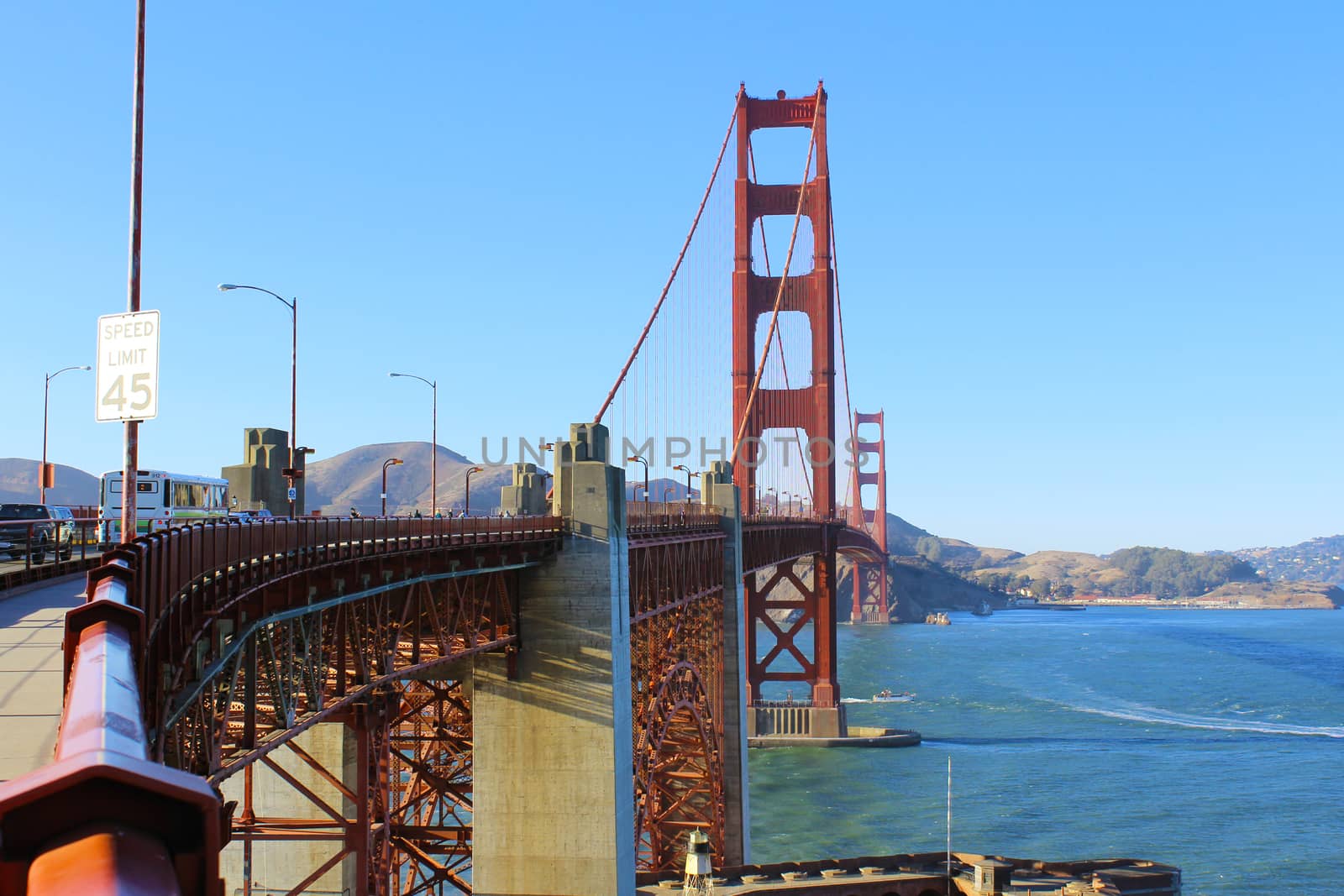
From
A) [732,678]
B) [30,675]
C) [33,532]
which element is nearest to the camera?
[30,675]

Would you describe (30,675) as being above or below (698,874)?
above

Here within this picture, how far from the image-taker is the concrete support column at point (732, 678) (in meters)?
40.4

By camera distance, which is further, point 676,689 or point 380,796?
point 676,689

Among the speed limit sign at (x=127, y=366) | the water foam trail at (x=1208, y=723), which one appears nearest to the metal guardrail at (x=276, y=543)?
the speed limit sign at (x=127, y=366)

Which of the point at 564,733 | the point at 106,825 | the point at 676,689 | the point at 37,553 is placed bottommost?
the point at 676,689

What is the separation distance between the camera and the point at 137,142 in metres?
13.0

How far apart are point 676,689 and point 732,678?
23.7 ft

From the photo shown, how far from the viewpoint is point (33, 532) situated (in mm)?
21969

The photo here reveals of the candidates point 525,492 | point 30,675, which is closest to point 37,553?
point 30,675

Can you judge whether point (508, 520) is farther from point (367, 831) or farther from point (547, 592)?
point (367, 831)

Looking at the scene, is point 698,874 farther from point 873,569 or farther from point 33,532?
point 873,569

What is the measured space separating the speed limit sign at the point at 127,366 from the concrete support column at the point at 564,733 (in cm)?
1512

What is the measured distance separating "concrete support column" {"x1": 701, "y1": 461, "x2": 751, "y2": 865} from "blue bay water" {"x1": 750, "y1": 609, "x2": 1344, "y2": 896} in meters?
4.16

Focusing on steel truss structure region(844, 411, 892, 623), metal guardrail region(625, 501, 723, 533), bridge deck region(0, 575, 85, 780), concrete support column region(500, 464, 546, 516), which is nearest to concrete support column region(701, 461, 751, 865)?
metal guardrail region(625, 501, 723, 533)
